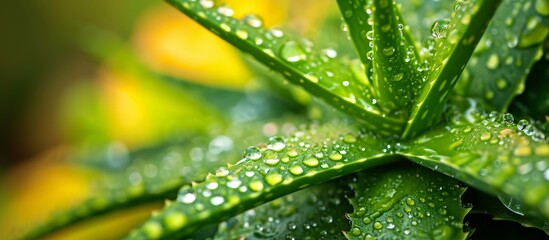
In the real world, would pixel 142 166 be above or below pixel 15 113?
below

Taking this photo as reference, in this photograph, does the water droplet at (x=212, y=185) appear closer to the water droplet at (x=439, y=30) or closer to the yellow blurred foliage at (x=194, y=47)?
the water droplet at (x=439, y=30)

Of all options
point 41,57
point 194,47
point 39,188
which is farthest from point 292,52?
point 41,57

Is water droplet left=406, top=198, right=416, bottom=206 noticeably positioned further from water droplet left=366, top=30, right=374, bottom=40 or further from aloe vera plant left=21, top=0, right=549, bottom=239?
water droplet left=366, top=30, right=374, bottom=40

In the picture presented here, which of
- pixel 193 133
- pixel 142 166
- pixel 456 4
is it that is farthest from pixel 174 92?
pixel 456 4

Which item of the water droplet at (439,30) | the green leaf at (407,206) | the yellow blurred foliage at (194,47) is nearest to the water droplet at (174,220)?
the green leaf at (407,206)

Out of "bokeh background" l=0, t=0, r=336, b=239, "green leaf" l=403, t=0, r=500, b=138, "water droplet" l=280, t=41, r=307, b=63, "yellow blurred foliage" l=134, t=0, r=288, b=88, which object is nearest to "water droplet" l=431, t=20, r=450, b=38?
"green leaf" l=403, t=0, r=500, b=138

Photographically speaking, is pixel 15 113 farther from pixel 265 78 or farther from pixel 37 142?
pixel 265 78

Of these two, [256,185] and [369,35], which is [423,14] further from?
[256,185]
